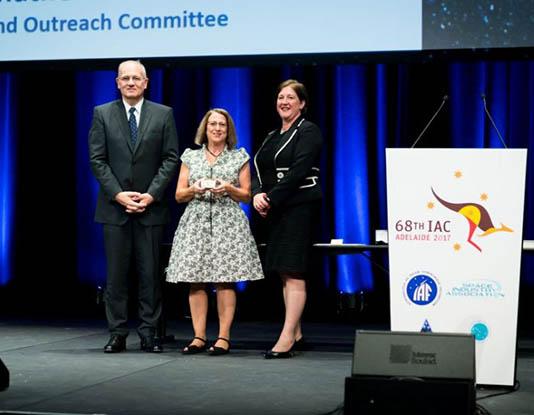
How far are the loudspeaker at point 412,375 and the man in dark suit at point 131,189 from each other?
210 cm

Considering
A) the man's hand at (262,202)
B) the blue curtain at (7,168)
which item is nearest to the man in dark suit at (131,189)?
the man's hand at (262,202)

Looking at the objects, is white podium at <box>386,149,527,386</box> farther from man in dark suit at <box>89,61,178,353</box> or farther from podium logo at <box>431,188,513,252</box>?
man in dark suit at <box>89,61,178,353</box>

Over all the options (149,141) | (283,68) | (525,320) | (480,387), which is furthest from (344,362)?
(283,68)

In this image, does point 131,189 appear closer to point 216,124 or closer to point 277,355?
point 216,124

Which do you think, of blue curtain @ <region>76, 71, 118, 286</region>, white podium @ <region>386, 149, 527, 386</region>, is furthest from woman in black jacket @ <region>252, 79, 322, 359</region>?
blue curtain @ <region>76, 71, 118, 286</region>

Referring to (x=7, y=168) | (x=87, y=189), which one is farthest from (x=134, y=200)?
(x=7, y=168)

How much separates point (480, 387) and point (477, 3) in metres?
2.63

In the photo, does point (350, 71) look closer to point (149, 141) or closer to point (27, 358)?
point (149, 141)

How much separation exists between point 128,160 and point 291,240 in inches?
36.8

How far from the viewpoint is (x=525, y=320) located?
6.69 m

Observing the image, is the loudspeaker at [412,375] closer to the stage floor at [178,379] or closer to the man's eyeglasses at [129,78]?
the stage floor at [178,379]

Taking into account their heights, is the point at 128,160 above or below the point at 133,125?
below

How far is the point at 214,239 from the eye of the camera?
4930 mm

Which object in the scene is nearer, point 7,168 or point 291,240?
point 291,240
